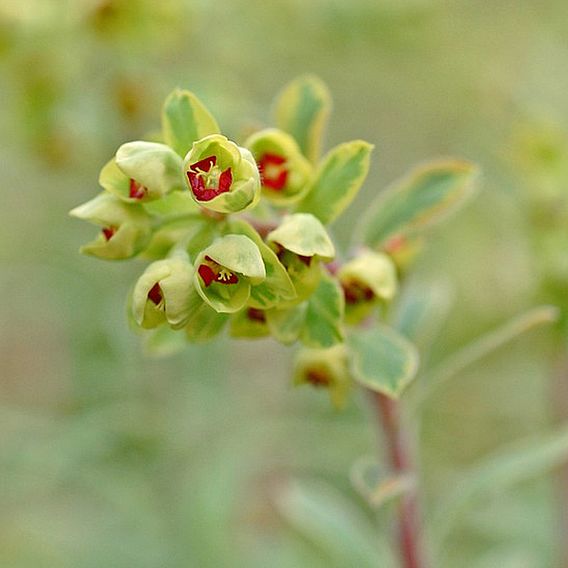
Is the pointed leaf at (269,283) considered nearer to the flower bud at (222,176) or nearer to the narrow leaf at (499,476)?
the flower bud at (222,176)

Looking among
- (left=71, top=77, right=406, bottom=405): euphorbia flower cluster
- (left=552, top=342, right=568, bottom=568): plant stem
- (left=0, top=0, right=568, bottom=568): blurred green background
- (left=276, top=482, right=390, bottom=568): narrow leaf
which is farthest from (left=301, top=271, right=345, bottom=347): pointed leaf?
(left=552, top=342, right=568, bottom=568): plant stem

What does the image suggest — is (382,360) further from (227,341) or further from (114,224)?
(227,341)

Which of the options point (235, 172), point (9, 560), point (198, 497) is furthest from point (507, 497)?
point (235, 172)

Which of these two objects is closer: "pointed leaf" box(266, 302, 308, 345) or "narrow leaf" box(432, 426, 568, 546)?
"pointed leaf" box(266, 302, 308, 345)

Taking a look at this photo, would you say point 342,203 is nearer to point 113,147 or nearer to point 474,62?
point 113,147

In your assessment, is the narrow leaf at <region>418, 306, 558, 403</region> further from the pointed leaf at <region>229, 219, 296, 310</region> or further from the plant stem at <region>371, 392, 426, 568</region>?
the pointed leaf at <region>229, 219, 296, 310</region>

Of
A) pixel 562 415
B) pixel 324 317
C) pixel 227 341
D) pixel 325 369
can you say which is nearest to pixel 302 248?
pixel 324 317

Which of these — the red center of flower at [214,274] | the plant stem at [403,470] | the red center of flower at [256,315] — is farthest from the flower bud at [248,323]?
the plant stem at [403,470]
